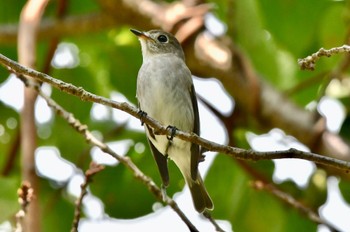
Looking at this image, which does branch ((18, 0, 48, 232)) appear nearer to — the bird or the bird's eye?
the bird

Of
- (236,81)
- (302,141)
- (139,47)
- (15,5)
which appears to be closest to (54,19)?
(15,5)

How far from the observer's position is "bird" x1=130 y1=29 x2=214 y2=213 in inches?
173

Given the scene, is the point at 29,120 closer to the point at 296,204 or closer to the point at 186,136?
the point at 186,136

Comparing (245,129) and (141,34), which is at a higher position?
(141,34)

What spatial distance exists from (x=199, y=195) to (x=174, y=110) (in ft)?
1.78

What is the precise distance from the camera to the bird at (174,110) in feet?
14.4

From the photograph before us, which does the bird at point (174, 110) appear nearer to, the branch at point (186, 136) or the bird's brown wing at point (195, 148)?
the bird's brown wing at point (195, 148)

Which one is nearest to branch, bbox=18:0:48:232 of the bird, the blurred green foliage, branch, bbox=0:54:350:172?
branch, bbox=0:54:350:172

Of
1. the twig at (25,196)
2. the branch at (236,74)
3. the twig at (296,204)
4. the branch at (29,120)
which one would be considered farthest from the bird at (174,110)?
the twig at (25,196)

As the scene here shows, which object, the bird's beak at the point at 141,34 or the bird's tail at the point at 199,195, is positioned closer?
the bird's tail at the point at 199,195

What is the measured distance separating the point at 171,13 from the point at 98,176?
1.08 m

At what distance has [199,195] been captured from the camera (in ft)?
14.6

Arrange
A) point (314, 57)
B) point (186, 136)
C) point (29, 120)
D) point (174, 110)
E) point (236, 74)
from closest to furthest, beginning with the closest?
point (314, 57)
point (186, 136)
point (29, 120)
point (236, 74)
point (174, 110)

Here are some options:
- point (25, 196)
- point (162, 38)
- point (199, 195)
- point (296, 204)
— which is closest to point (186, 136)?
point (25, 196)
